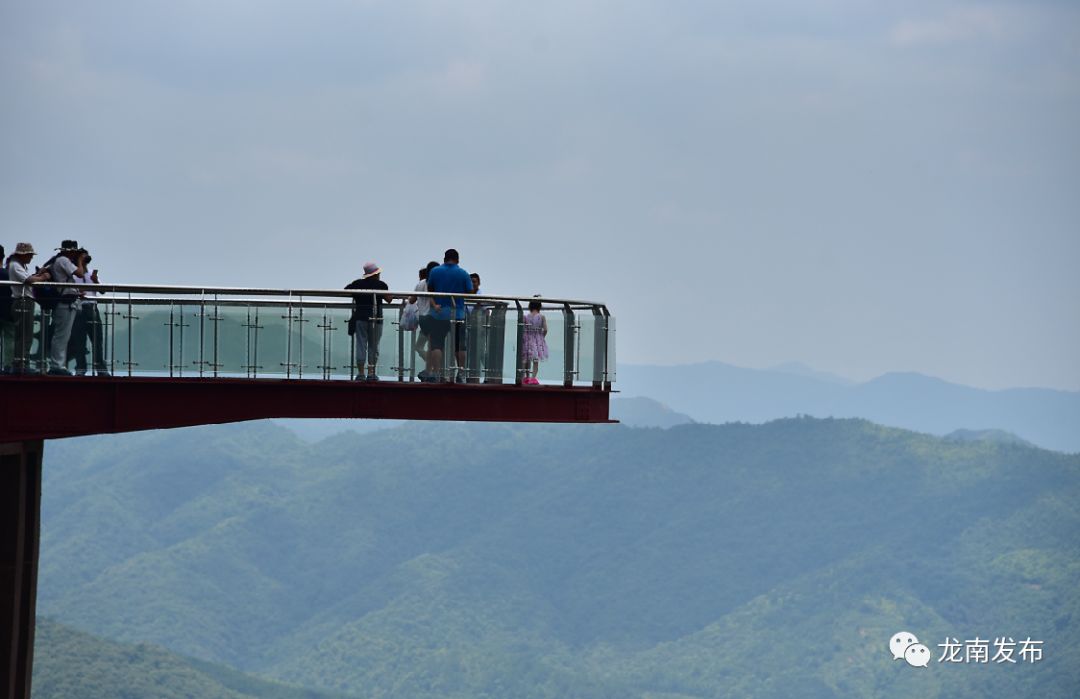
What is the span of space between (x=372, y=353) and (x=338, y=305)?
1053 millimetres

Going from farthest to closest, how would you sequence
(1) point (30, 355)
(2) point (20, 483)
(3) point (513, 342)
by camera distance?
(2) point (20, 483), (3) point (513, 342), (1) point (30, 355)

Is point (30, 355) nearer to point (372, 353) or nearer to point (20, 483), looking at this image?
point (372, 353)

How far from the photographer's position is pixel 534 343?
118 ft

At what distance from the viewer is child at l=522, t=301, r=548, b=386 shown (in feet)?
117

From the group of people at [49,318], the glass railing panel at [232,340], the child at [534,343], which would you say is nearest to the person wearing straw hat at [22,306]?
the group of people at [49,318]

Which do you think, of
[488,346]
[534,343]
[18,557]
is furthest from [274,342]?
[18,557]

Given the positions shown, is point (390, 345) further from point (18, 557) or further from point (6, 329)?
point (18, 557)

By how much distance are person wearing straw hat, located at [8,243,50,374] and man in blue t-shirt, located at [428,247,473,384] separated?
22.6 feet

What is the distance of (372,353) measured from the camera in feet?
114

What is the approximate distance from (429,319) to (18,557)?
45.8 ft

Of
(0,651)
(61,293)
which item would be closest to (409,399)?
(61,293)

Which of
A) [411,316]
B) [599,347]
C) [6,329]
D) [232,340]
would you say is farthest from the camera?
[599,347]

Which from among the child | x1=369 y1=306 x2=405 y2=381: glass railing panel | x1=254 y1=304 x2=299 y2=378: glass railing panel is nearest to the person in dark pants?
x1=254 y1=304 x2=299 y2=378: glass railing panel

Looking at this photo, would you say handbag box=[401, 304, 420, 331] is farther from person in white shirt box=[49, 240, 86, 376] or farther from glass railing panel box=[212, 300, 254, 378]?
person in white shirt box=[49, 240, 86, 376]
